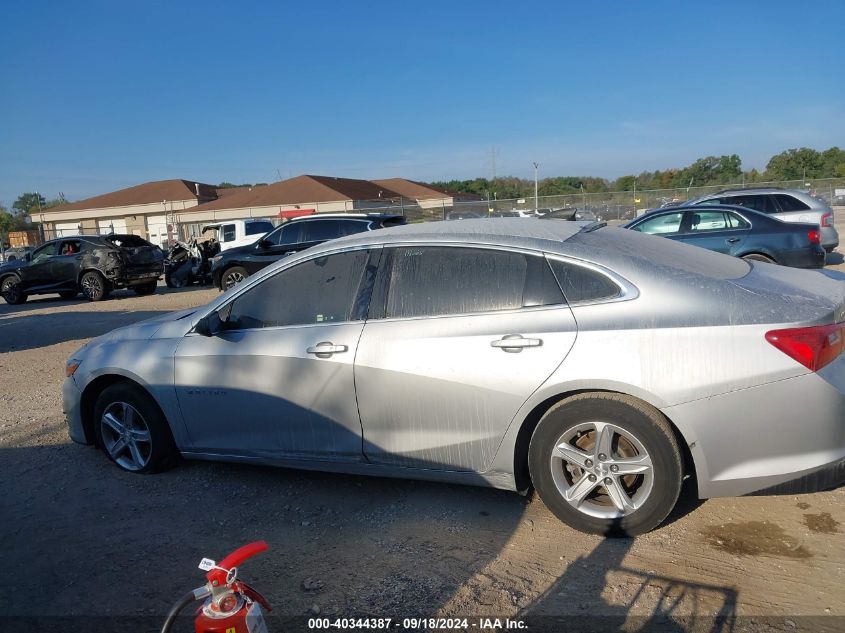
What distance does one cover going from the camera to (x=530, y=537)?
3.49 meters

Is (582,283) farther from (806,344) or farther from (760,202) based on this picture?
(760,202)

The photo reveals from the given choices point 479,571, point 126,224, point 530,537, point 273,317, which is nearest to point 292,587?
point 479,571

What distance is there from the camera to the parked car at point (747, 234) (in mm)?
10719

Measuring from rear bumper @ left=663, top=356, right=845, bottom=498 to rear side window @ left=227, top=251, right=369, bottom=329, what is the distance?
1897 millimetres

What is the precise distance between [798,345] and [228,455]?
3.27 m

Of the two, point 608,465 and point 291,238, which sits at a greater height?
point 291,238

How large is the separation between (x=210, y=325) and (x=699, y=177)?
74.4 meters

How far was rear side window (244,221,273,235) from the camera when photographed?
64.4 feet

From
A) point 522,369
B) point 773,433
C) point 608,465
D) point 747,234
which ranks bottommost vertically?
point 608,465

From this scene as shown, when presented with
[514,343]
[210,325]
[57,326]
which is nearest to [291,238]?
[57,326]

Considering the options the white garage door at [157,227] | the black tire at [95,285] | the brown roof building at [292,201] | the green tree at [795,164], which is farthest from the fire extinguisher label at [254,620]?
the green tree at [795,164]

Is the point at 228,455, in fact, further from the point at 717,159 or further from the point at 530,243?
the point at 717,159

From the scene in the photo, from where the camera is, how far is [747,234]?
10906 mm

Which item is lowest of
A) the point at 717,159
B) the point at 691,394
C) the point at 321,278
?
the point at 691,394
